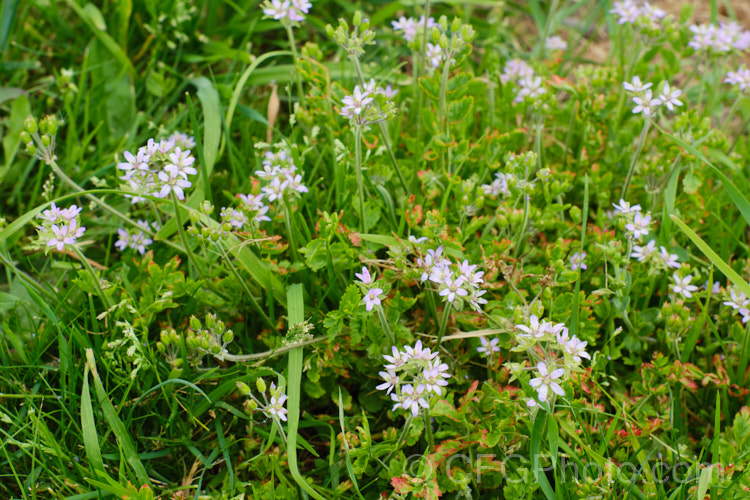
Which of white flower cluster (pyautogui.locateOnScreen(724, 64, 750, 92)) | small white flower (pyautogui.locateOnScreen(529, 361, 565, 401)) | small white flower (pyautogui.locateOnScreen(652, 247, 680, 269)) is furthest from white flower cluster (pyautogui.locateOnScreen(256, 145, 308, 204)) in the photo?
white flower cluster (pyautogui.locateOnScreen(724, 64, 750, 92))

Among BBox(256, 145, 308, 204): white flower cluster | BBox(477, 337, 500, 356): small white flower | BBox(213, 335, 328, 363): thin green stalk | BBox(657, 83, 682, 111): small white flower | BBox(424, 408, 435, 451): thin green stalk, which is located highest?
BBox(657, 83, 682, 111): small white flower

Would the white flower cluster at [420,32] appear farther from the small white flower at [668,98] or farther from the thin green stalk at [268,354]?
the thin green stalk at [268,354]

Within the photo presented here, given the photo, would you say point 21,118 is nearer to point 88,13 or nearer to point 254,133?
point 88,13

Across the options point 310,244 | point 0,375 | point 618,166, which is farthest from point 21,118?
point 618,166

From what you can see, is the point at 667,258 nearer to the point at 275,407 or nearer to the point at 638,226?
the point at 638,226

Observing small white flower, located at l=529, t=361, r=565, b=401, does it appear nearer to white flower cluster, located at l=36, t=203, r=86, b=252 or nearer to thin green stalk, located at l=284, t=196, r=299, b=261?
thin green stalk, located at l=284, t=196, r=299, b=261

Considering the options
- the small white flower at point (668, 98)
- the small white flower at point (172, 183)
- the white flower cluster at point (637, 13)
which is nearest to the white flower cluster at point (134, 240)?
the small white flower at point (172, 183)
